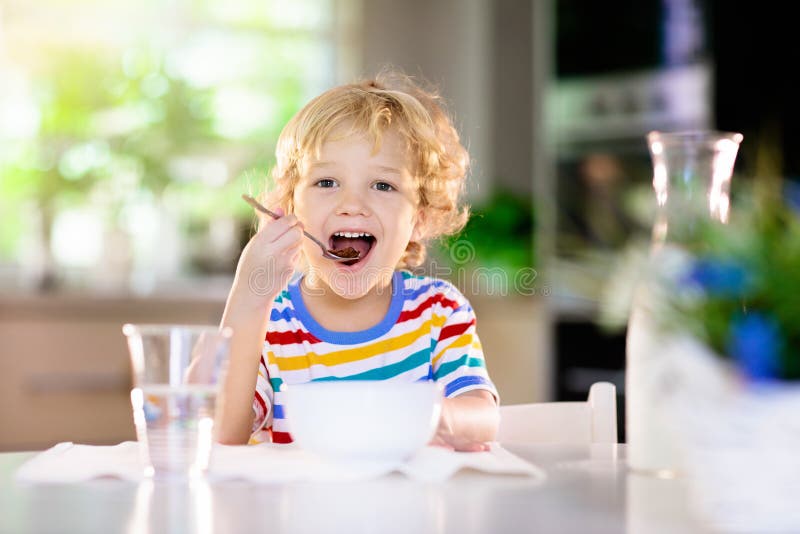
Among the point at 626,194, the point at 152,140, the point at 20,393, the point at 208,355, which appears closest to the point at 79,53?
the point at 152,140

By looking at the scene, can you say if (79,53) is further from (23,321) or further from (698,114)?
(698,114)

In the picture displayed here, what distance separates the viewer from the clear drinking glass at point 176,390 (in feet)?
2.77

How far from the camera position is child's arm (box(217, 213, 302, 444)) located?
131cm

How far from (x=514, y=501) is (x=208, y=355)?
0.91 ft

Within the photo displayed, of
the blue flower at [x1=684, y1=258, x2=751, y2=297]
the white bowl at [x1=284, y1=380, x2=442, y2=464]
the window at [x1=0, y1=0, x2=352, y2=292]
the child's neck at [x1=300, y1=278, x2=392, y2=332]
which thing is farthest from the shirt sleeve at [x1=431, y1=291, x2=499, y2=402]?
the window at [x1=0, y1=0, x2=352, y2=292]

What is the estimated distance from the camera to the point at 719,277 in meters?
0.66

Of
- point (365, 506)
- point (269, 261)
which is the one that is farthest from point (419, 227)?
point (365, 506)

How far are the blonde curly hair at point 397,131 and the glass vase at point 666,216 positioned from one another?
779mm

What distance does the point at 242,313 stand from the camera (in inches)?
51.6

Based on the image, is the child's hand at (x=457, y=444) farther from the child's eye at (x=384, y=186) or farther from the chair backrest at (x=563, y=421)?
the child's eye at (x=384, y=186)

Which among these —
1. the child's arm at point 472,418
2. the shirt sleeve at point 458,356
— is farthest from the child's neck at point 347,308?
the child's arm at point 472,418

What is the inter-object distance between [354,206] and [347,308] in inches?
6.7

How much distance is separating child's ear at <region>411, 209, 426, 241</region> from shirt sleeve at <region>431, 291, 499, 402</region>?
22cm

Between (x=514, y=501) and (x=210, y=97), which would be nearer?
(x=514, y=501)
